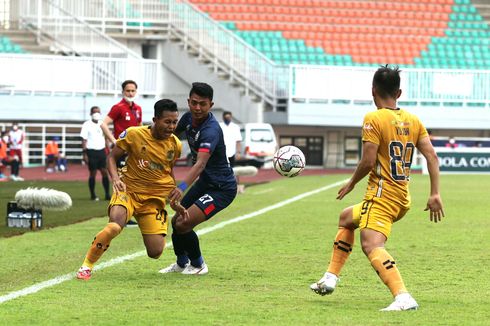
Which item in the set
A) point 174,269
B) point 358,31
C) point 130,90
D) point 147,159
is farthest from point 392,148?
point 358,31

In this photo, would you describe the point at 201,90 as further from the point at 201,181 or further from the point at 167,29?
the point at 167,29

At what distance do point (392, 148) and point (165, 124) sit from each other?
2629 mm

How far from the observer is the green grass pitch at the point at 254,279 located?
314 inches

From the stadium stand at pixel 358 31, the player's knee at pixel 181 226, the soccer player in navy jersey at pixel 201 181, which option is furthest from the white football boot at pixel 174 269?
the stadium stand at pixel 358 31

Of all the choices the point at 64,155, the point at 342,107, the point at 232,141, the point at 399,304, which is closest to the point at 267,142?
the point at 342,107

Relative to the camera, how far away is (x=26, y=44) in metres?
43.9

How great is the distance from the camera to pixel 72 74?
40.9 m

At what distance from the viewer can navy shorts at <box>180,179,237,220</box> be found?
10727mm

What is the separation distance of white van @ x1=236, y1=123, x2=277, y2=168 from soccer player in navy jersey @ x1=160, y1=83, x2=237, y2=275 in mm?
31582

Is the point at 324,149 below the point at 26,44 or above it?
below

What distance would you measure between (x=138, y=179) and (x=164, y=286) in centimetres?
133

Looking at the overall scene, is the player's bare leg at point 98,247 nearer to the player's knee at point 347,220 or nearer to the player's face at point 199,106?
the player's face at point 199,106

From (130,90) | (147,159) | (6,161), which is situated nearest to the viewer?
(147,159)

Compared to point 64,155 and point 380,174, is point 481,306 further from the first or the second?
point 64,155
